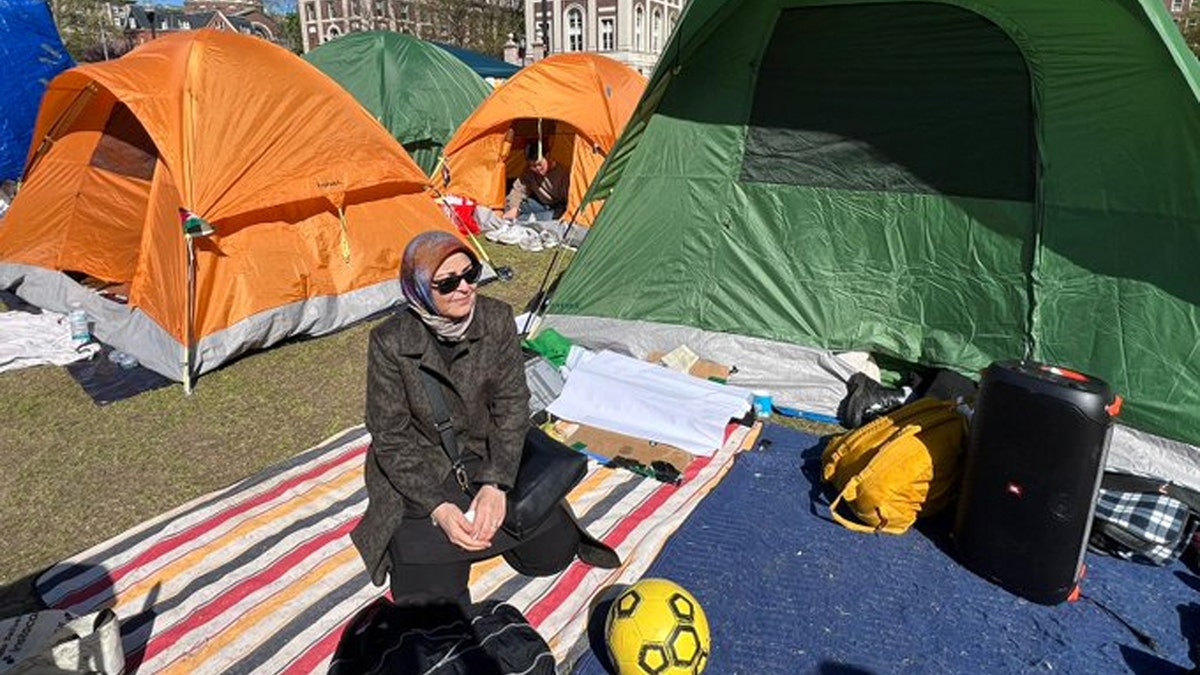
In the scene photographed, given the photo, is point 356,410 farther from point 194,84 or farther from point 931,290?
point 931,290

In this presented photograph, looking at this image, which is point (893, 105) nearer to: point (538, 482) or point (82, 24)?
point (538, 482)

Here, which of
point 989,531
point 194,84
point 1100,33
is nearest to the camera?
point 989,531

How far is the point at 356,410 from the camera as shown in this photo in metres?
4.66

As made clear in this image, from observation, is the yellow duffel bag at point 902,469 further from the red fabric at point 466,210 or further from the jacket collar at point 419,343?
the red fabric at point 466,210

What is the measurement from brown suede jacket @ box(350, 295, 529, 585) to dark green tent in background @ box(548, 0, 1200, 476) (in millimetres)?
2488

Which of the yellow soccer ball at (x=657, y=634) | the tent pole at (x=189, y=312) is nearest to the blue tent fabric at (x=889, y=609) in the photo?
the yellow soccer ball at (x=657, y=634)

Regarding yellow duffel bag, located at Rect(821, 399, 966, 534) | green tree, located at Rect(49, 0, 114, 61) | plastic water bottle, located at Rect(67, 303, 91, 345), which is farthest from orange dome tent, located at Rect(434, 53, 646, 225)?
green tree, located at Rect(49, 0, 114, 61)

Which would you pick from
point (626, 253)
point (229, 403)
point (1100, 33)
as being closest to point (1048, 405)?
point (1100, 33)

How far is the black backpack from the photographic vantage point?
218 cm

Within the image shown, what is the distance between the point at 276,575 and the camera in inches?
119

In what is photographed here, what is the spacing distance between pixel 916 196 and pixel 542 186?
6873mm

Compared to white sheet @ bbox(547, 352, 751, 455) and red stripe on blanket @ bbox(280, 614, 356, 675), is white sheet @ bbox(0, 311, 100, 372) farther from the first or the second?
red stripe on blanket @ bbox(280, 614, 356, 675)

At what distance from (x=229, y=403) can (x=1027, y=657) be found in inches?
179

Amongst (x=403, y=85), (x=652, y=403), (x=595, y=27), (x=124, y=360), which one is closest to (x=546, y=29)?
(x=595, y=27)
